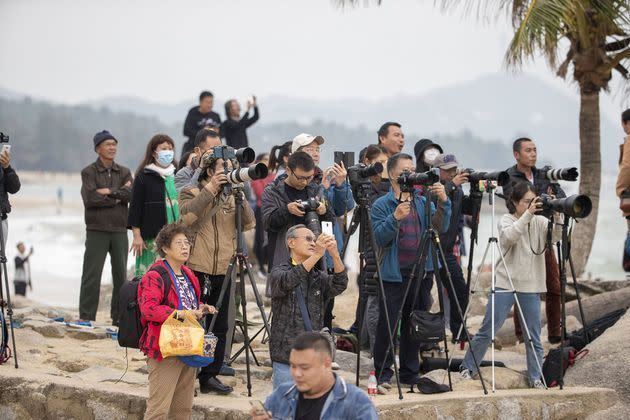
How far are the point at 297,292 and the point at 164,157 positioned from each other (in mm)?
2381

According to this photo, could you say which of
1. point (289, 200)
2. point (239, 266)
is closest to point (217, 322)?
point (239, 266)

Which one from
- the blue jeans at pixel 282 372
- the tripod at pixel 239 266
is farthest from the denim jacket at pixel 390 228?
the blue jeans at pixel 282 372

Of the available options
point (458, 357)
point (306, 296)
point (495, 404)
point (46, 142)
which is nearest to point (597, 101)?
point (458, 357)

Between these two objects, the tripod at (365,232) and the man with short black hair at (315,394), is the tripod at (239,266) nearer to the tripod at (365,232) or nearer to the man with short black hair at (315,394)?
the tripod at (365,232)

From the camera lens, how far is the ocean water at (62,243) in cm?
3155

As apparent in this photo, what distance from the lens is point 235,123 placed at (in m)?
12.4

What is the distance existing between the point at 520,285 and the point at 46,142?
10514cm

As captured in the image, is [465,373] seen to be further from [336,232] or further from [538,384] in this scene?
[336,232]

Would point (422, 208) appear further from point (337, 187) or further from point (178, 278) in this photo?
point (178, 278)

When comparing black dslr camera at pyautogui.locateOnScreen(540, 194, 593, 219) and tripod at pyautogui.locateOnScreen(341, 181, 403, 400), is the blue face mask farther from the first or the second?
black dslr camera at pyautogui.locateOnScreen(540, 194, 593, 219)

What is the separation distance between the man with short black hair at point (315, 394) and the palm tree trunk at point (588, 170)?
888 cm

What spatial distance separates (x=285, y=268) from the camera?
240 inches

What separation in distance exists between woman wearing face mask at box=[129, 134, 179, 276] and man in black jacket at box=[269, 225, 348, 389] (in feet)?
7.26

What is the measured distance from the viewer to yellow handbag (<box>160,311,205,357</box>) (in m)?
5.95
